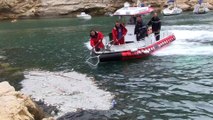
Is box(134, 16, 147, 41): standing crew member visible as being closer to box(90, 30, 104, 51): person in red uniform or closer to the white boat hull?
box(90, 30, 104, 51): person in red uniform

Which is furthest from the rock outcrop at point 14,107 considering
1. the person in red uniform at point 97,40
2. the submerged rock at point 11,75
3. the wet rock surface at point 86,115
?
the person in red uniform at point 97,40

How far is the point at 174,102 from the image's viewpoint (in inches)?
596

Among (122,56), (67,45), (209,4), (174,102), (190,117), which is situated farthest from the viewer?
(209,4)

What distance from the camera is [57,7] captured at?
228ft

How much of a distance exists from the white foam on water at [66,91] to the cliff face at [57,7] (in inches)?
1859

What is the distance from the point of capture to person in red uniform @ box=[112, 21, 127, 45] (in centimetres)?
2545

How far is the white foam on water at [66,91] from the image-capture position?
15273 millimetres

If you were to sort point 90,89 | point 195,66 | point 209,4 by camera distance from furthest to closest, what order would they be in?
point 209,4 → point 195,66 → point 90,89

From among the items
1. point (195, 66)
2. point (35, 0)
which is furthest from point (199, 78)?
point (35, 0)

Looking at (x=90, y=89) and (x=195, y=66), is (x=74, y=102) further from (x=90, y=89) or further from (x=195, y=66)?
(x=195, y=66)

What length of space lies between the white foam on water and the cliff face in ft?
155

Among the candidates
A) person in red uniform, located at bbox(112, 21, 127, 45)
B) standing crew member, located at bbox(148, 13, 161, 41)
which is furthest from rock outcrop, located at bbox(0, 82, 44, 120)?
standing crew member, located at bbox(148, 13, 161, 41)

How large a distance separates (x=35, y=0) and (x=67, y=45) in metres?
39.9

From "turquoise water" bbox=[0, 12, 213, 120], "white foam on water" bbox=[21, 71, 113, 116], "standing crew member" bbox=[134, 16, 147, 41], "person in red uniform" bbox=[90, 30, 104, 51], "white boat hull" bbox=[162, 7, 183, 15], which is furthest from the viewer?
"white boat hull" bbox=[162, 7, 183, 15]
